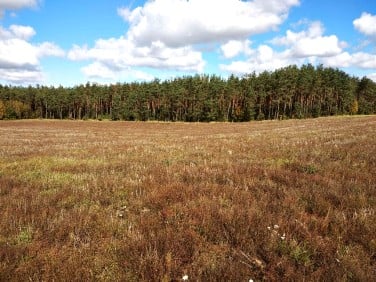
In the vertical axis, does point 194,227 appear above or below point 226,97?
below

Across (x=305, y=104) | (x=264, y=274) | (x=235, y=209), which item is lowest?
(x=264, y=274)

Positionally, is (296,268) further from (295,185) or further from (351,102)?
(351,102)

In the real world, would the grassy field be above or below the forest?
below

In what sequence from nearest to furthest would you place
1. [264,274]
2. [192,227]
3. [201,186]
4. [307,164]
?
1. [264,274]
2. [192,227]
3. [201,186]
4. [307,164]

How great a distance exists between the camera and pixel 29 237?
5090 mm

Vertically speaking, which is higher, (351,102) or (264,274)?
(351,102)

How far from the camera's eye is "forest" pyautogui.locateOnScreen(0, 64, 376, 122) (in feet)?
314

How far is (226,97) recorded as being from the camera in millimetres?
104438

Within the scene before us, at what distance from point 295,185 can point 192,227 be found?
3.46m

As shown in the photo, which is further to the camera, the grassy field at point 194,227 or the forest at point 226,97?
the forest at point 226,97

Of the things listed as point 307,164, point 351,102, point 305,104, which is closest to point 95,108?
point 305,104

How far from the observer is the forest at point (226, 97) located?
95812 mm

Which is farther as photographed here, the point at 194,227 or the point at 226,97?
the point at 226,97

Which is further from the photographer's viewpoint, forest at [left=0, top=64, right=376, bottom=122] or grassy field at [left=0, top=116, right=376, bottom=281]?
forest at [left=0, top=64, right=376, bottom=122]
